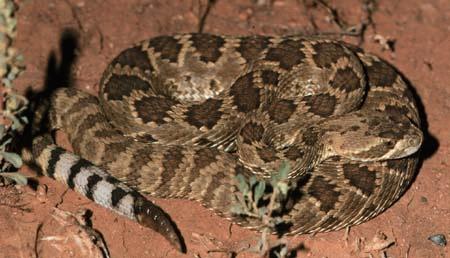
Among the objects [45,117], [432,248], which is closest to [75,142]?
[45,117]

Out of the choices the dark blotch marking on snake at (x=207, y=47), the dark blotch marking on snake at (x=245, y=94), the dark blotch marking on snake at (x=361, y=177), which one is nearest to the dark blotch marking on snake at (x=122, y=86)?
the dark blotch marking on snake at (x=207, y=47)

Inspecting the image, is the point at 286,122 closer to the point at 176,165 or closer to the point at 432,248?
the point at 176,165

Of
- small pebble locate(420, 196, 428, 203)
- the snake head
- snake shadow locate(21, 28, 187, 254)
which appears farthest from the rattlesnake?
small pebble locate(420, 196, 428, 203)

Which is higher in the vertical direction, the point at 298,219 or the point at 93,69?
the point at 93,69

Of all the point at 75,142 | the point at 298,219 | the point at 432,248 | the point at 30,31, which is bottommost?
the point at 432,248

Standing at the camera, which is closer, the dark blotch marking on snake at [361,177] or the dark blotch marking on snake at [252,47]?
the dark blotch marking on snake at [361,177]

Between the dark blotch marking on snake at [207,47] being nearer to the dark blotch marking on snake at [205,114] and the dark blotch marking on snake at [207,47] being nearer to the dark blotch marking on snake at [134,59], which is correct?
the dark blotch marking on snake at [134,59]

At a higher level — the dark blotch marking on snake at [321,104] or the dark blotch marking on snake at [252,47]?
the dark blotch marking on snake at [252,47]

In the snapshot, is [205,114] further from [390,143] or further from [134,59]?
[390,143]
